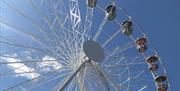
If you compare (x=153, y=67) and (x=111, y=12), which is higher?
(x=111, y=12)

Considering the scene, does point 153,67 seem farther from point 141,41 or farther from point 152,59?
point 141,41

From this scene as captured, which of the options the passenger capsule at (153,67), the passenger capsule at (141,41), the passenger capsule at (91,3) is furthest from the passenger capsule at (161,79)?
the passenger capsule at (91,3)

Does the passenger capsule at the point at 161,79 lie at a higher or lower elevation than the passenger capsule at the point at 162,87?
higher

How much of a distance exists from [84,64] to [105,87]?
58.3 inches

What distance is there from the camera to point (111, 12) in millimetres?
25500

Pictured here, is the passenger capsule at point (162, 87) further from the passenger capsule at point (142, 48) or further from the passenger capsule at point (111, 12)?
the passenger capsule at point (111, 12)

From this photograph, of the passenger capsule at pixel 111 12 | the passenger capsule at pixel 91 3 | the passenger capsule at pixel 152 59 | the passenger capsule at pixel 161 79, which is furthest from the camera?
the passenger capsule at pixel 152 59

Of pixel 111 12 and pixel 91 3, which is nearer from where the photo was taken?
pixel 91 3

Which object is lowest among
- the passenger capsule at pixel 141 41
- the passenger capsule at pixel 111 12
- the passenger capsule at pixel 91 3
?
the passenger capsule at pixel 141 41

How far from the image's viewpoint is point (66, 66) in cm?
2119

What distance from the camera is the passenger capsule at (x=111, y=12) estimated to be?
2542 cm

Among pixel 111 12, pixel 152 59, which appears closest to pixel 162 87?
pixel 152 59

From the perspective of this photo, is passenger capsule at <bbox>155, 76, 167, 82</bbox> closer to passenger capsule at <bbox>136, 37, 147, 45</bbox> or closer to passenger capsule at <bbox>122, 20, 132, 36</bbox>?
passenger capsule at <bbox>136, 37, 147, 45</bbox>

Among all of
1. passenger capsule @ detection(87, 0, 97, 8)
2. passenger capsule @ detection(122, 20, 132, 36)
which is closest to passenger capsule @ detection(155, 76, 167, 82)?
passenger capsule @ detection(122, 20, 132, 36)
